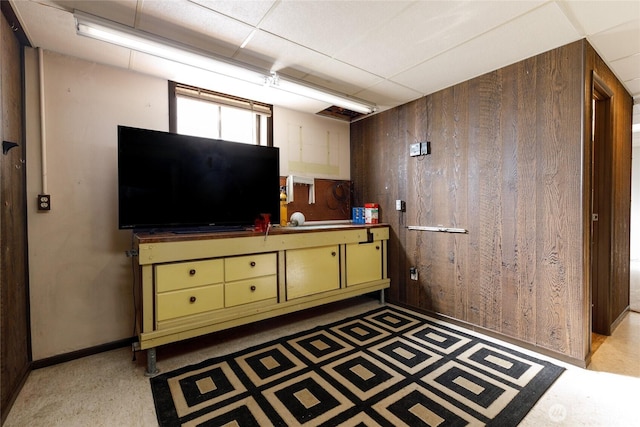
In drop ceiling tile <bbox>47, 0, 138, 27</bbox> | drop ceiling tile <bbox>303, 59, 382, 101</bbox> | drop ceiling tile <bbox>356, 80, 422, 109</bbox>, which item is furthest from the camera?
drop ceiling tile <bbox>356, 80, 422, 109</bbox>

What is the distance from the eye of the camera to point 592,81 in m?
2.30

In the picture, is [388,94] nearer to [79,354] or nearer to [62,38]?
[62,38]

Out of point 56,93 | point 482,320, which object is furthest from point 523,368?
point 56,93

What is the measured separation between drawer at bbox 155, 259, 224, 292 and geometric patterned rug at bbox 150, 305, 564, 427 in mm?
628

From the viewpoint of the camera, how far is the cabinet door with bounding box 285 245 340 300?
2.86 metres

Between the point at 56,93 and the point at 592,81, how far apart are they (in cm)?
430

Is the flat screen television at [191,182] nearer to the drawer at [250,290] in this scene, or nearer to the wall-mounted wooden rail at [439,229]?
the drawer at [250,290]

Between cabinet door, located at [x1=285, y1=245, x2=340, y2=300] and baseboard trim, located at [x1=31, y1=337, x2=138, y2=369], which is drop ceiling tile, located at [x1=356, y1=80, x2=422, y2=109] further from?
baseboard trim, located at [x1=31, y1=337, x2=138, y2=369]

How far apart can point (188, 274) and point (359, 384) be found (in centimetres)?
151

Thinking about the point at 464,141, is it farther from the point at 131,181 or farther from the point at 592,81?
the point at 131,181

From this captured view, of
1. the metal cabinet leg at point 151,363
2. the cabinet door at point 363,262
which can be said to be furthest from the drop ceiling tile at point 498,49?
the metal cabinet leg at point 151,363

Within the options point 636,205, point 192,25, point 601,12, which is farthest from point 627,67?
point 636,205

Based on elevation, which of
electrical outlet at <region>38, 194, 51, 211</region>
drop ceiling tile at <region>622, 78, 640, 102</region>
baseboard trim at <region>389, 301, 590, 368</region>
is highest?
drop ceiling tile at <region>622, 78, 640, 102</region>

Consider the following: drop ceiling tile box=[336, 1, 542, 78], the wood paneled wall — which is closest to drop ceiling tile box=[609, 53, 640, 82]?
the wood paneled wall
